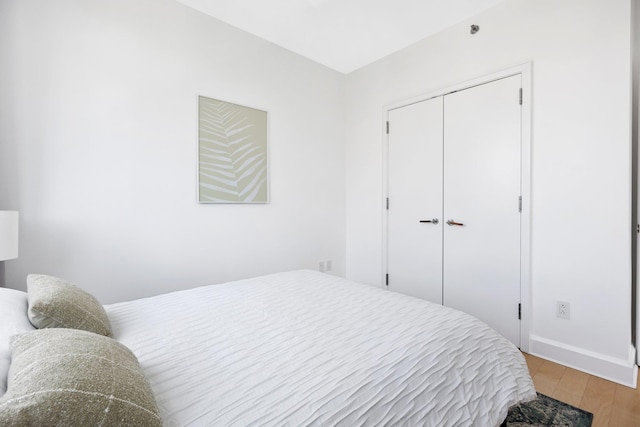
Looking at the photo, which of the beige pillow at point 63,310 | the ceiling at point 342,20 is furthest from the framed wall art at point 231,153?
the beige pillow at point 63,310

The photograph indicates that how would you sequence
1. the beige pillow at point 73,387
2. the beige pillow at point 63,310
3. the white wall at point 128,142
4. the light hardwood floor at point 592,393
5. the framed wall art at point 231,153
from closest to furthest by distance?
the beige pillow at point 73,387, the beige pillow at point 63,310, the light hardwood floor at point 592,393, the white wall at point 128,142, the framed wall art at point 231,153

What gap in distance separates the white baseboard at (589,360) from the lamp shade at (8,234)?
3.27 meters

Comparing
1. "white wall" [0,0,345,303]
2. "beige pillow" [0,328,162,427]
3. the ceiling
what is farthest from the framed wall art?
"beige pillow" [0,328,162,427]

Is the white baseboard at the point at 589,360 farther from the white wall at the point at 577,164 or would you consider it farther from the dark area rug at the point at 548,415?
the dark area rug at the point at 548,415

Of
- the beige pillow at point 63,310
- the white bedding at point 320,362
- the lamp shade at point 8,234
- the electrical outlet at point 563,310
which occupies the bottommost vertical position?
the electrical outlet at point 563,310

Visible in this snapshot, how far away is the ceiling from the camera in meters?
2.41

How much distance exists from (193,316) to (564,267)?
7.79 ft

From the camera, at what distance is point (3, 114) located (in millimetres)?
1778

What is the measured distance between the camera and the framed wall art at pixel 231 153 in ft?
8.30

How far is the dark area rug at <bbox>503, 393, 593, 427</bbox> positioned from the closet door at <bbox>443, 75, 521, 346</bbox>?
2.37 feet

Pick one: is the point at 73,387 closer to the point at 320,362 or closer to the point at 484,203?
the point at 320,362

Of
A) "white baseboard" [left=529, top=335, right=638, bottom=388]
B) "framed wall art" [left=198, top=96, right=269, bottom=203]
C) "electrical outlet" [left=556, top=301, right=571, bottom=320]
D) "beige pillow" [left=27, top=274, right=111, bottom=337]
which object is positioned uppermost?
"framed wall art" [left=198, top=96, right=269, bottom=203]

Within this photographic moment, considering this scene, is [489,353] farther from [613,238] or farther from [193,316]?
[613,238]

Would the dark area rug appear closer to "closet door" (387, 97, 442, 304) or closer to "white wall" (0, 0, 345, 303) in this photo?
"closet door" (387, 97, 442, 304)
